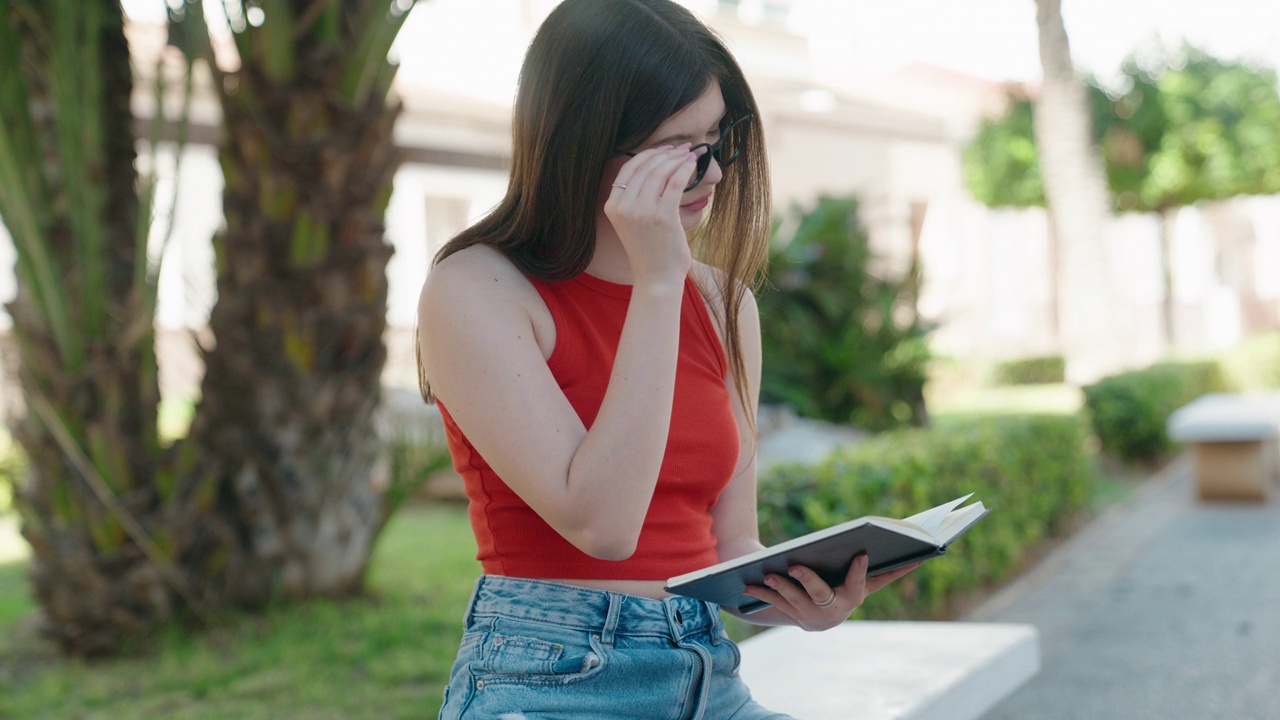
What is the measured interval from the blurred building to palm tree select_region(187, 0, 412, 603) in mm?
347

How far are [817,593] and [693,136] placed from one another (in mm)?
712

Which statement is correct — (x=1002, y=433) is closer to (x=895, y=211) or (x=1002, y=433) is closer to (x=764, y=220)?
(x=764, y=220)

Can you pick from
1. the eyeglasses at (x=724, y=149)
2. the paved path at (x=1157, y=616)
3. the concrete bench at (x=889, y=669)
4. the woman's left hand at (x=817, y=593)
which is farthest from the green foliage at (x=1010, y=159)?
the woman's left hand at (x=817, y=593)

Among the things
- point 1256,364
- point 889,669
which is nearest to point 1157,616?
point 889,669

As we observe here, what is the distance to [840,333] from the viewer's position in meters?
8.31

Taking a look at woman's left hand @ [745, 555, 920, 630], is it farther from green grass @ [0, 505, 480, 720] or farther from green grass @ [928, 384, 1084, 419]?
green grass @ [928, 384, 1084, 419]

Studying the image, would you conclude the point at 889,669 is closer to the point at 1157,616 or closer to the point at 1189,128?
the point at 1157,616

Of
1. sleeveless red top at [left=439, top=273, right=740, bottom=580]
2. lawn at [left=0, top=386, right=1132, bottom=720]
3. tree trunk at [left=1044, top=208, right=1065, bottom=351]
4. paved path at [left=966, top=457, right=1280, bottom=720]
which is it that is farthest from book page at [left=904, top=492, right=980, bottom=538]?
tree trunk at [left=1044, top=208, right=1065, bottom=351]

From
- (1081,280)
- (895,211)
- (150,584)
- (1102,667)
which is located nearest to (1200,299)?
(895,211)

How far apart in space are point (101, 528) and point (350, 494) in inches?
38.1

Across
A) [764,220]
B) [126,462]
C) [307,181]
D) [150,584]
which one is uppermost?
[307,181]

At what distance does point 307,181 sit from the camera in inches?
181

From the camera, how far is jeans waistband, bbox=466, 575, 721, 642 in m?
1.67

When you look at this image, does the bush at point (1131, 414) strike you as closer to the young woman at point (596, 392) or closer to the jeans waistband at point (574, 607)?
the young woman at point (596, 392)
